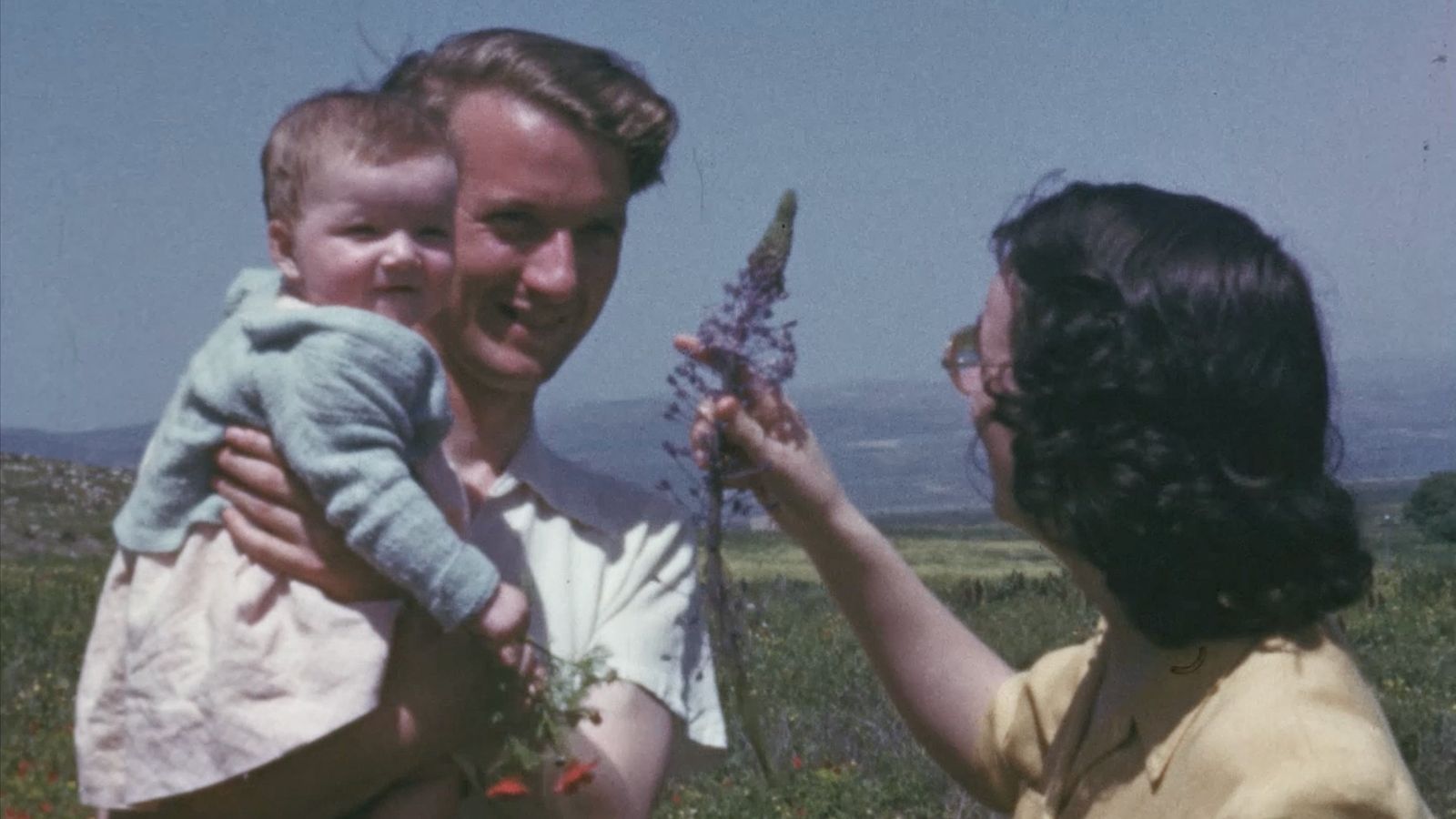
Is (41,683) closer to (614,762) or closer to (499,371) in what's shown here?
(499,371)

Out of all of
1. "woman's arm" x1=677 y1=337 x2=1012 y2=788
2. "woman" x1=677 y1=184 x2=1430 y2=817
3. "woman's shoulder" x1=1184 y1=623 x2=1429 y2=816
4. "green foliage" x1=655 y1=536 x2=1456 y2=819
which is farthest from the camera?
"green foliage" x1=655 y1=536 x2=1456 y2=819

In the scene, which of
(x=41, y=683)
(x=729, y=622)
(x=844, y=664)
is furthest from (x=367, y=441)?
(x=844, y=664)

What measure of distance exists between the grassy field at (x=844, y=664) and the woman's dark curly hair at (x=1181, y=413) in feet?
1.17

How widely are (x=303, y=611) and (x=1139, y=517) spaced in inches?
53.5

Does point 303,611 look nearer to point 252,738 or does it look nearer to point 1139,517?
point 252,738

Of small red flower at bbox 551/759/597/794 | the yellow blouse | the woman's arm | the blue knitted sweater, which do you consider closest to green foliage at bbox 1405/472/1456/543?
the woman's arm

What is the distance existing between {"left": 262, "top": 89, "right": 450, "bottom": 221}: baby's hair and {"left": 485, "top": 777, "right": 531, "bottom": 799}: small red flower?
0.94m

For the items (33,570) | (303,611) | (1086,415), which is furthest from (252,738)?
(33,570)

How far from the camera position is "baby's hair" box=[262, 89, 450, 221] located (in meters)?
2.88

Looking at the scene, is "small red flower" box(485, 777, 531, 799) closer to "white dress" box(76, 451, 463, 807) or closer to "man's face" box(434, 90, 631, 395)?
"white dress" box(76, 451, 463, 807)

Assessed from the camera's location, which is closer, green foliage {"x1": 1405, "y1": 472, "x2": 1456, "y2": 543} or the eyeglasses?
the eyeglasses

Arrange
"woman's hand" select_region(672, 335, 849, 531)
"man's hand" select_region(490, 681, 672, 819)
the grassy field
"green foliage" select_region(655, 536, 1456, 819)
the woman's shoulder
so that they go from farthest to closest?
"green foliage" select_region(655, 536, 1456, 819) → the grassy field → "woman's hand" select_region(672, 335, 849, 531) → "man's hand" select_region(490, 681, 672, 819) → the woman's shoulder

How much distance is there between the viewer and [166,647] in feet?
9.04

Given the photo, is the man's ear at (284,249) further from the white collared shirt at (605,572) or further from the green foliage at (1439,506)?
the green foliage at (1439,506)
